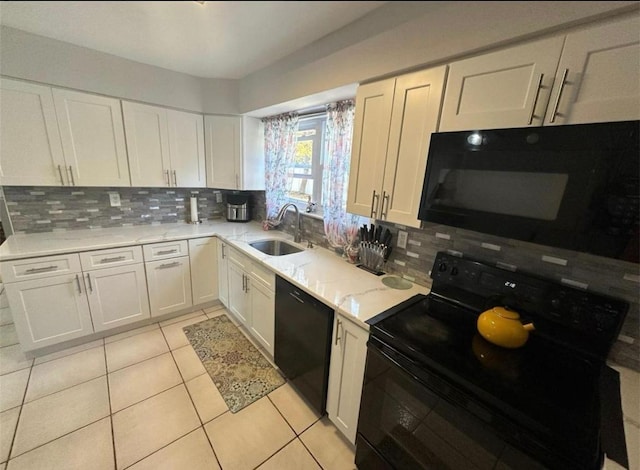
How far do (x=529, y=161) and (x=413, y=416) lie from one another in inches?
42.2

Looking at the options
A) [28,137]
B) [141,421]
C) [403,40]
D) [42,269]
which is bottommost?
[141,421]

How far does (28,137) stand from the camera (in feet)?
5.98

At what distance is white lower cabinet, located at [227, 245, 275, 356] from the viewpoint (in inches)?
75.2

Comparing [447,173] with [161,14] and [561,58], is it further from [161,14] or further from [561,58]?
[161,14]

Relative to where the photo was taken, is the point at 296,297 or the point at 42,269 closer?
the point at 296,297

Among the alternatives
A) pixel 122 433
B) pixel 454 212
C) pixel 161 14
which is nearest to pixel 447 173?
pixel 454 212

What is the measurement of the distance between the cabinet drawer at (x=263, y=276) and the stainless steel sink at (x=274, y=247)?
401 millimetres

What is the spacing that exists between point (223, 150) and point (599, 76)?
2.62 metres

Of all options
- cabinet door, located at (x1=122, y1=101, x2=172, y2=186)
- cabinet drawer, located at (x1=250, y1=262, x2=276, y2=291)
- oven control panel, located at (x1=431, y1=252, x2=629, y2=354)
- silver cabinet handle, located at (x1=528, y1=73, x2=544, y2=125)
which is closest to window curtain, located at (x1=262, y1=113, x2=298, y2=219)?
cabinet drawer, located at (x1=250, y1=262, x2=276, y2=291)

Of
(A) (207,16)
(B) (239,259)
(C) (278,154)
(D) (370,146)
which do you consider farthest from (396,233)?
(A) (207,16)

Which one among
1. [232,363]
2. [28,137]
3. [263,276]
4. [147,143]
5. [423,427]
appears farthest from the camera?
[147,143]

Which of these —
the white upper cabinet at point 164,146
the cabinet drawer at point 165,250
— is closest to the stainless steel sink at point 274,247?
Answer: the cabinet drawer at point 165,250

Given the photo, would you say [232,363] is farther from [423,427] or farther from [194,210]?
[194,210]

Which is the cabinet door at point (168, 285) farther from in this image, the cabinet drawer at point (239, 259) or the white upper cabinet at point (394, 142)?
the white upper cabinet at point (394, 142)
